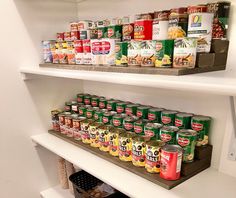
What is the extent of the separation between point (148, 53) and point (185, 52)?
146mm

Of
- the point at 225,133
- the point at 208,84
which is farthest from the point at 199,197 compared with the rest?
the point at 208,84

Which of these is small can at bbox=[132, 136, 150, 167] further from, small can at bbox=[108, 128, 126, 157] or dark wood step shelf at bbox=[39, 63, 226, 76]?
dark wood step shelf at bbox=[39, 63, 226, 76]

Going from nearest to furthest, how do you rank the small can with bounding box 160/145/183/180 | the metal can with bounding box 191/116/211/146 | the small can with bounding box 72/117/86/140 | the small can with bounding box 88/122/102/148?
1. the small can with bounding box 160/145/183/180
2. the metal can with bounding box 191/116/211/146
3. the small can with bounding box 88/122/102/148
4. the small can with bounding box 72/117/86/140

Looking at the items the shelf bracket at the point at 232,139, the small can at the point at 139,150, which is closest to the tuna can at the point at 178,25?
the shelf bracket at the point at 232,139

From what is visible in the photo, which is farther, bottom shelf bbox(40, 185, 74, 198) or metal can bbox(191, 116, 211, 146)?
bottom shelf bbox(40, 185, 74, 198)

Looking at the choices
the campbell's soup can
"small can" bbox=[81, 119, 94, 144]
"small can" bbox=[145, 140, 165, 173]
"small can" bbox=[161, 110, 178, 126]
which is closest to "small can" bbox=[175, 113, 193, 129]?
"small can" bbox=[161, 110, 178, 126]

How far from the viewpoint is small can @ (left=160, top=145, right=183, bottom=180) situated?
33.0 inches

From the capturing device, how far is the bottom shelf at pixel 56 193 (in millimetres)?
1541

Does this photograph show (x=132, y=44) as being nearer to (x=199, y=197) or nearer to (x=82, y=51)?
(x=82, y=51)

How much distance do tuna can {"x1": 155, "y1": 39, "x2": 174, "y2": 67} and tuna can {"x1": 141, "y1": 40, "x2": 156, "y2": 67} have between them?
24mm

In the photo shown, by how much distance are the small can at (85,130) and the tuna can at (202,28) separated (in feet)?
2.24

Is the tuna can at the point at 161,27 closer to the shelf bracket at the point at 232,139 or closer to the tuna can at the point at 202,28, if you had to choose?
the tuna can at the point at 202,28

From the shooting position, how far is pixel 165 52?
0.80 meters

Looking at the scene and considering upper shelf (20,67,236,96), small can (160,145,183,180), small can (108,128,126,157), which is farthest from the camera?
small can (108,128,126,157)
